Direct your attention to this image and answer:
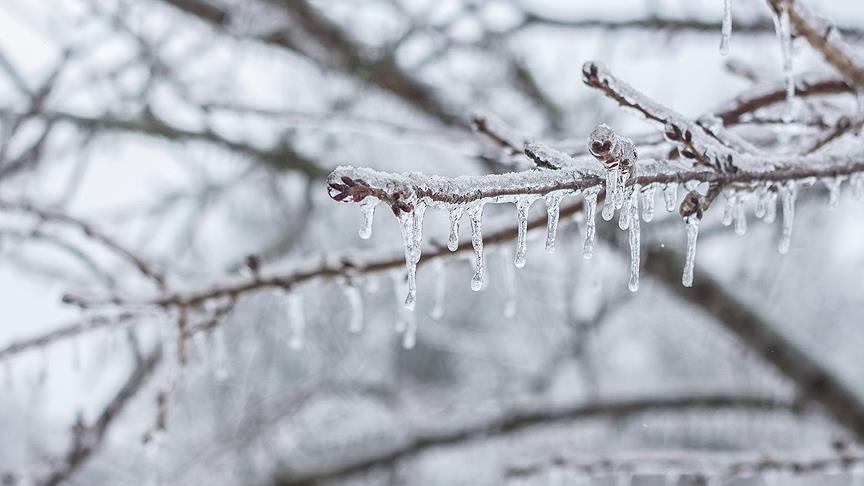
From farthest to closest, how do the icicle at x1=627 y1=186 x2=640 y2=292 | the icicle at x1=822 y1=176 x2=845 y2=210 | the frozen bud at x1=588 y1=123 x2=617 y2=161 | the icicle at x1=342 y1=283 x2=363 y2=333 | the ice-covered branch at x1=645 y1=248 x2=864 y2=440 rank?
the ice-covered branch at x1=645 y1=248 x2=864 y2=440
the icicle at x1=342 y1=283 x2=363 y2=333
the icicle at x1=822 y1=176 x2=845 y2=210
the icicle at x1=627 y1=186 x2=640 y2=292
the frozen bud at x1=588 y1=123 x2=617 y2=161

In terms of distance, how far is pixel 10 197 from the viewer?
4.01 ft

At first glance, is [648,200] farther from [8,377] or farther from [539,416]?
[539,416]

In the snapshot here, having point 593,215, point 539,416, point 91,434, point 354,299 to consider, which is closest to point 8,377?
point 91,434

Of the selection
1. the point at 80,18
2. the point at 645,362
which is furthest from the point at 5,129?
the point at 645,362

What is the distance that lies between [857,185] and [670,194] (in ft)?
0.86

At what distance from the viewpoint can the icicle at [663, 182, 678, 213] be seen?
704mm

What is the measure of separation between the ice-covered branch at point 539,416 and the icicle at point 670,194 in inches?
77.1

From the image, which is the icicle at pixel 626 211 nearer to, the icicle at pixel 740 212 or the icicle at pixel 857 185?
the icicle at pixel 740 212

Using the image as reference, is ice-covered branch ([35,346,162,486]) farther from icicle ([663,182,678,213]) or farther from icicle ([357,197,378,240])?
icicle ([663,182,678,213])

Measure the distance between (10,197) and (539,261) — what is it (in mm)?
3975

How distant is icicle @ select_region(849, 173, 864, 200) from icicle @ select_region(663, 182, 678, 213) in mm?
217

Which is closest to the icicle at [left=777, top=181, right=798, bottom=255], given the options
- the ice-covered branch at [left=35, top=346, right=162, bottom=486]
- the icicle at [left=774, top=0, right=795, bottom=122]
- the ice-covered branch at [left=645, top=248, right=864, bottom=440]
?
the icicle at [left=774, top=0, right=795, bottom=122]

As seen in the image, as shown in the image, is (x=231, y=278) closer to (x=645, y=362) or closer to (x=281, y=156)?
(x=281, y=156)

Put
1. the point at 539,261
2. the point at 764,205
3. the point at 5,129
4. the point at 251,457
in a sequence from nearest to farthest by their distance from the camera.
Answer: the point at 764,205
the point at 5,129
the point at 251,457
the point at 539,261
